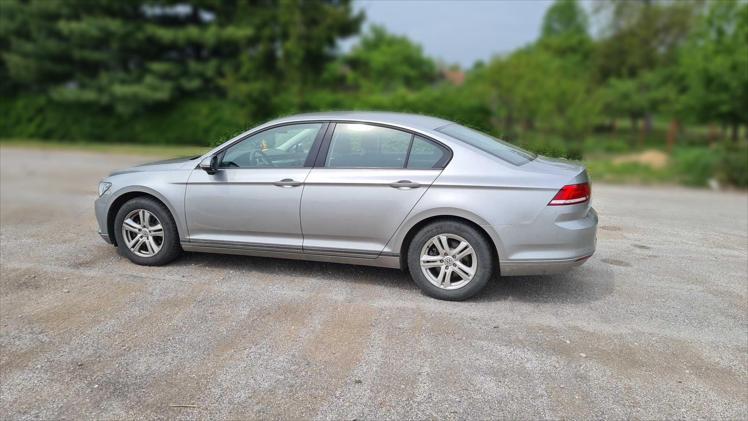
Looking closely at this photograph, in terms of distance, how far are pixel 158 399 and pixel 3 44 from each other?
28913 millimetres

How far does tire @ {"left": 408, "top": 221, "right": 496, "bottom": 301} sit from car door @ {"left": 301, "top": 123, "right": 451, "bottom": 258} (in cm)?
28

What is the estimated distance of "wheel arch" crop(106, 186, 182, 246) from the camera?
207 inches

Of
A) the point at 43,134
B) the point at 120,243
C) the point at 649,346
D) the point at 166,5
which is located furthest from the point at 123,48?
the point at 649,346

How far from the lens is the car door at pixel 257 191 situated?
4.90m

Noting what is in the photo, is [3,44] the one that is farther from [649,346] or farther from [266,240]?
[649,346]

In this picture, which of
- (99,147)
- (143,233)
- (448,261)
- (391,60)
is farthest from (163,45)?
(391,60)

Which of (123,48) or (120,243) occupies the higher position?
(123,48)

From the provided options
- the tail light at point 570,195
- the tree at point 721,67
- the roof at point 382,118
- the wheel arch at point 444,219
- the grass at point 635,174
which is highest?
the tree at point 721,67

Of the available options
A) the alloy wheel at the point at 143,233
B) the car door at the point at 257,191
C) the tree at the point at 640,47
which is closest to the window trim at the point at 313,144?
the car door at the point at 257,191

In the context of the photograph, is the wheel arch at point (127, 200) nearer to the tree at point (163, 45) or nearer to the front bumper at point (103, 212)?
the front bumper at point (103, 212)

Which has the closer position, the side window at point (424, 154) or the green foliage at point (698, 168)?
the side window at point (424, 154)

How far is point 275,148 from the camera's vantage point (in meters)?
5.09

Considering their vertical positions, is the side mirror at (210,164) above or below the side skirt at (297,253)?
above

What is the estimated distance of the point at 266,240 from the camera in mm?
5012
